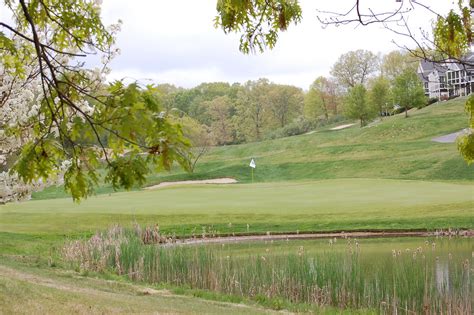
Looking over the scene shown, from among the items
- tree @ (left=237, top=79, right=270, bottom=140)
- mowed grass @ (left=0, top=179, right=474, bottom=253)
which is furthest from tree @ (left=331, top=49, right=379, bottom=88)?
mowed grass @ (left=0, top=179, right=474, bottom=253)

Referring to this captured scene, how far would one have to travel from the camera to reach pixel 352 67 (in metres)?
98.8

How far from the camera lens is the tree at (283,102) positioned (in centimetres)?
8931

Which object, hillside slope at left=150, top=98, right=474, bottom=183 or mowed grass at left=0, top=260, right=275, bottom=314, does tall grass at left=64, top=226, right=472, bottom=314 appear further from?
hillside slope at left=150, top=98, right=474, bottom=183

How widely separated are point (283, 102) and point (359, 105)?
22310 millimetres

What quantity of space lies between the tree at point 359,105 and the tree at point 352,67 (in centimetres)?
2842

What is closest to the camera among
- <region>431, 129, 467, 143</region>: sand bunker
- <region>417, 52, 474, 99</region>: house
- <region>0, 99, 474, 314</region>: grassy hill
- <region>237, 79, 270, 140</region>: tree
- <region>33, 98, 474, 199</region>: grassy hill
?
<region>417, 52, 474, 99</region>: house

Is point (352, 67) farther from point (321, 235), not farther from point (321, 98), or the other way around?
point (321, 235)

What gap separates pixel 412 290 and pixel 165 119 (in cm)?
797

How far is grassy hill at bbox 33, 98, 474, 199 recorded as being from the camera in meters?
43.1

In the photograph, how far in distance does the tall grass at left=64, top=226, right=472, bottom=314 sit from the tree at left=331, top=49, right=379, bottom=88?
84.8 meters

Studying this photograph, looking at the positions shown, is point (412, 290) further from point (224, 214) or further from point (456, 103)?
point (456, 103)

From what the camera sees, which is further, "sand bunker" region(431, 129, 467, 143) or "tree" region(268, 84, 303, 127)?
"tree" region(268, 84, 303, 127)

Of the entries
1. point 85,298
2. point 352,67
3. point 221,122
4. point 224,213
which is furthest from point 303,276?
point 352,67

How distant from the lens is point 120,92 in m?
5.02
